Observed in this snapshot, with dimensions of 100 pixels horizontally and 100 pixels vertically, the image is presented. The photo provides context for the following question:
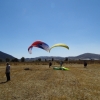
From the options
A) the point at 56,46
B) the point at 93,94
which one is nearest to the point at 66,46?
the point at 56,46

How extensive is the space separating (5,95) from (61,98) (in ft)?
13.1

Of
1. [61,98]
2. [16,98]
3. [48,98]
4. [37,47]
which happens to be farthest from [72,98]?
[37,47]

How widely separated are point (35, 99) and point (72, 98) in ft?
8.04

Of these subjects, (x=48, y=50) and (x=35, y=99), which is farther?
(x=48, y=50)

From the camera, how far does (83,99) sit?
13156 mm

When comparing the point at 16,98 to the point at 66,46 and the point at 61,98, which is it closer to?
the point at 61,98

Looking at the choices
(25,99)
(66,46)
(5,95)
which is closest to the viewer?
(25,99)

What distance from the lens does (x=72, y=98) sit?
13.5 m

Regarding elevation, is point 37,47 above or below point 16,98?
above

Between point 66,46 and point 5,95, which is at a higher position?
point 66,46

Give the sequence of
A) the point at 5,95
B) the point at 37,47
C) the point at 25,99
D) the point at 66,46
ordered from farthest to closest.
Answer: the point at 37,47
the point at 66,46
the point at 5,95
the point at 25,99

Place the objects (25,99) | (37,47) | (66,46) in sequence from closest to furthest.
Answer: (25,99)
(66,46)
(37,47)

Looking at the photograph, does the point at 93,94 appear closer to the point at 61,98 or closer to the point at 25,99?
the point at 61,98

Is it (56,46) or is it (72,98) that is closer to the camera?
(72,98)
